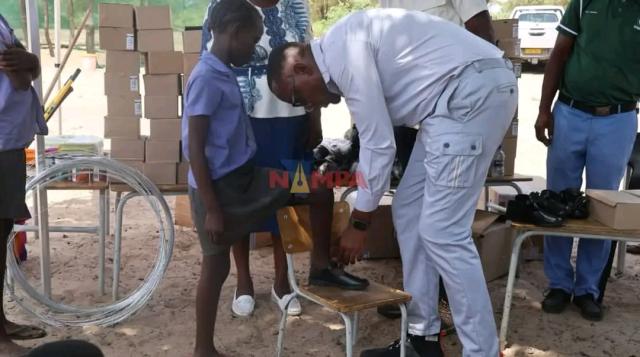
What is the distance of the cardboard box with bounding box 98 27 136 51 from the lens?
393cm

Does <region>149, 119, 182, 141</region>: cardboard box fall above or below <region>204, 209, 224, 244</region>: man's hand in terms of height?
above

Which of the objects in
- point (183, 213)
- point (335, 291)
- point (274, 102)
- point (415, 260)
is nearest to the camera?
point (335, 291)

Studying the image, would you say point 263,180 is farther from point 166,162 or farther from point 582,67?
point 582,67

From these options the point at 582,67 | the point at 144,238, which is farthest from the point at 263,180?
the point at 144,238

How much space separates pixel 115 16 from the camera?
3.92 meters

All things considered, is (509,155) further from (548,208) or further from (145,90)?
(145,90)

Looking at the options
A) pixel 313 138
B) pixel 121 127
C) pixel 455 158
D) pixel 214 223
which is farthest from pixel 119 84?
pixel 455 158

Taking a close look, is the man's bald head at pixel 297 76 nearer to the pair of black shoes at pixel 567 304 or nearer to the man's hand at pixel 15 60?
the man's hand at pixel 15 60

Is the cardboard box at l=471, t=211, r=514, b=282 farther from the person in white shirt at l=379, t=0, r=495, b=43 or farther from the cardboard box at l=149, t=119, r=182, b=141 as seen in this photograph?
the cardboard box at l=149, t=119, r=182, b=141

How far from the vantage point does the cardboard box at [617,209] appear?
10.5 ft

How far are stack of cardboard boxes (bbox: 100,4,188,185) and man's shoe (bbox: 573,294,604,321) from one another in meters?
2.44

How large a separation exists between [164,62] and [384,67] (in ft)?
5.80

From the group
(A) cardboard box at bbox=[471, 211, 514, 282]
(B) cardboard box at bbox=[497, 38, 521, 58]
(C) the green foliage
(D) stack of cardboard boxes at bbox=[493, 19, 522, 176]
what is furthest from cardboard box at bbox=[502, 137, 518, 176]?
(C) the green foliage

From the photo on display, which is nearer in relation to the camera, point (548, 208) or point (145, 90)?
Result: point (548, 208)
